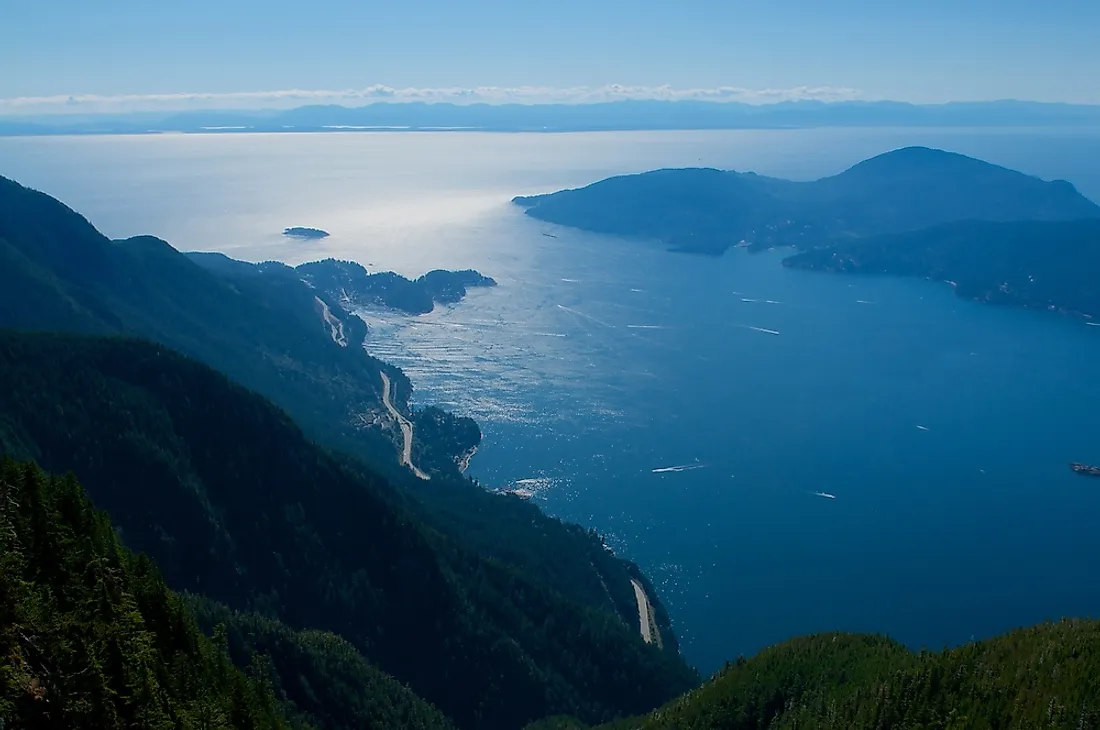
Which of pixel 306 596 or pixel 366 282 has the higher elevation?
pixel 366 282

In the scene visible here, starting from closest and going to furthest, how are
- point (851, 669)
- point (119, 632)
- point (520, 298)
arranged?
point (119, 632)
point (851, 669)
point (520, 298)

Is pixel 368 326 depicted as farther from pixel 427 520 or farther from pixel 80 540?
pixel 80 540

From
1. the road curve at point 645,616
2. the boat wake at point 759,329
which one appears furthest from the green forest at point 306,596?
the boat wake at point 759,329

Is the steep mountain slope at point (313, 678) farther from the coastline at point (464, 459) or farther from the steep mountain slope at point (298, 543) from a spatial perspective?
the coastline at point (464, 459)

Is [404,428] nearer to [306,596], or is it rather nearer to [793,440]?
[793,440]

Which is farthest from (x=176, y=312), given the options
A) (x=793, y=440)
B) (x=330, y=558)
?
(x=793, y=440)

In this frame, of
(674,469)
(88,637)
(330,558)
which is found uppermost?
(88,637)

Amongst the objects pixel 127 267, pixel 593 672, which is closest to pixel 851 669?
pixel 593 672
